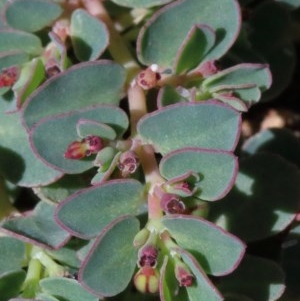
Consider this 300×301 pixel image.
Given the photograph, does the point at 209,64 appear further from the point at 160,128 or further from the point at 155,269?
the point at 155,269

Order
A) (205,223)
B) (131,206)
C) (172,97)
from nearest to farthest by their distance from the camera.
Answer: (205,223)
(131,206)
(172,97)

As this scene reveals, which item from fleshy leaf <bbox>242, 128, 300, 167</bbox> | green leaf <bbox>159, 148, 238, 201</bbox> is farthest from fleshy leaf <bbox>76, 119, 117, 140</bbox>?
fleshy leaf <bbox>242, 128, 300, 167</bbox>

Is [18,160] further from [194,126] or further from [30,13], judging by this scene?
[194,126]

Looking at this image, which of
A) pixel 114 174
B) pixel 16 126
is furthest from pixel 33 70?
pixel 114 174

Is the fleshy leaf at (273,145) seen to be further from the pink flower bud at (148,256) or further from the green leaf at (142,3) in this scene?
the pink flower bud at (148,256)

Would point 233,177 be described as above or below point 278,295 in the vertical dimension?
above

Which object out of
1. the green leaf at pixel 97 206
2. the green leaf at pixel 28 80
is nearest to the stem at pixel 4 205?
the green leaf at pixel 28 80

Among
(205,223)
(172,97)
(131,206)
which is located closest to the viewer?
(205,223)
